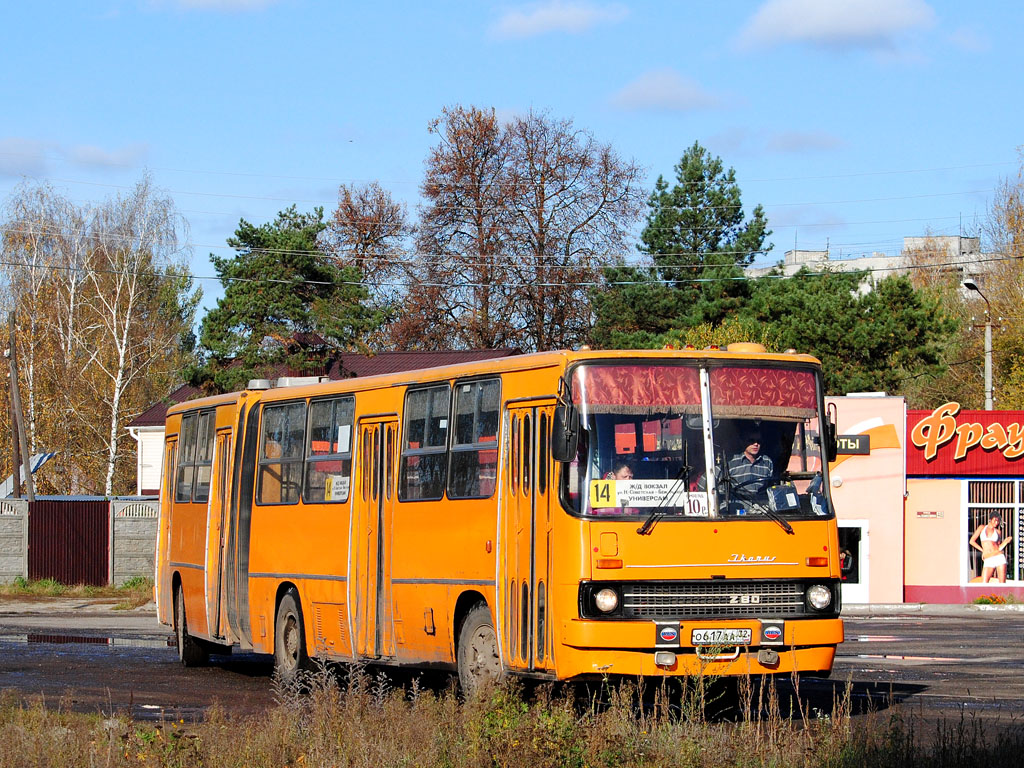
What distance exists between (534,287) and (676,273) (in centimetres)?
773

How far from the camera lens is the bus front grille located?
11.2 m

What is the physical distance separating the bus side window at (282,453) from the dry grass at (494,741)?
634 centimetres

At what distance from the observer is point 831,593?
1172cm

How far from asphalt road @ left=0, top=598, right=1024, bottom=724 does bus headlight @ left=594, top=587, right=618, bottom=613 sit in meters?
1.83

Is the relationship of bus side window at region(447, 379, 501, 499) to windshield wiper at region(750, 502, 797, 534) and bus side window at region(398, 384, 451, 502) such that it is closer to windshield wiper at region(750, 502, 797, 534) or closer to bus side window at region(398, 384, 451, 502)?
bus side window at region(398, 384, 451, 502)

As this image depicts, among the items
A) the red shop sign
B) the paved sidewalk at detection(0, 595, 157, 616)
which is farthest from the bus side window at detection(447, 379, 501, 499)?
the red shop sign

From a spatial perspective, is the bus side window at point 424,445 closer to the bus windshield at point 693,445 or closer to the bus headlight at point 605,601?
the bus windshield at point 693,445

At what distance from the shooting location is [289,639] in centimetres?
1590

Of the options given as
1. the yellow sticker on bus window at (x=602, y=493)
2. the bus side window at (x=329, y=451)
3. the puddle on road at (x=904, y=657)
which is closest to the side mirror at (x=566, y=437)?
the yellow sticker on bus window at (x=602, y=493)

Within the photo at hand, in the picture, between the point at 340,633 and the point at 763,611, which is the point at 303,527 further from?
the point at 763,611

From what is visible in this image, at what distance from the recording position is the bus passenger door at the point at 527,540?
11.4m

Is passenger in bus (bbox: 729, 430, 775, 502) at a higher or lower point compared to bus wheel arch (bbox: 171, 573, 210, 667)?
higher

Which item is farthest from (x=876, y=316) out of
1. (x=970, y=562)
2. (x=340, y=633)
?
(x=340, y=633)

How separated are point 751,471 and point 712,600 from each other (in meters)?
1.06
